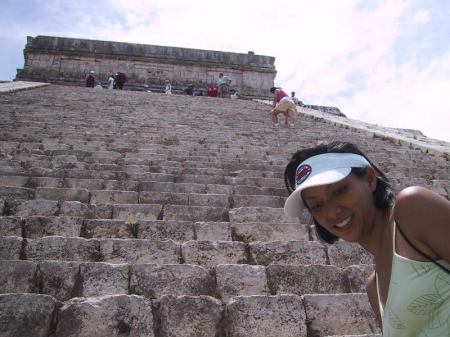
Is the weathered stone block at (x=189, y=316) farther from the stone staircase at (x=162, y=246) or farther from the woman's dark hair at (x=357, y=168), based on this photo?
the woman's dark hair at (x=357, y=168)

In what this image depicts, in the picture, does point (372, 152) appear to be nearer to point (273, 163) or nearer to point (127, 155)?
point (273, 163)

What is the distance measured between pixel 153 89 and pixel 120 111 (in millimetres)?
10455

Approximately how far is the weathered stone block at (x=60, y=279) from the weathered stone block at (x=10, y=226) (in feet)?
2.38

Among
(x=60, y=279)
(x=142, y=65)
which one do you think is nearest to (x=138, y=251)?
(x=60, y=279)

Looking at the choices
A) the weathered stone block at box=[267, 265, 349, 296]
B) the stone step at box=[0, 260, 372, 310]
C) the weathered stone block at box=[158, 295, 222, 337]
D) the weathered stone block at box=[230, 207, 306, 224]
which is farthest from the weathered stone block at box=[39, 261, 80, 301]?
the weathered stone block at box=[230, 207, 306, 224]

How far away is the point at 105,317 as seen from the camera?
7.81 feet

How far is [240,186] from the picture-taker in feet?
16.4

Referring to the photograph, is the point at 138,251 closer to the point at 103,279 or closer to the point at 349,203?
the point at 103,279

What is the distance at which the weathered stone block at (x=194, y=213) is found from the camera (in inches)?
159

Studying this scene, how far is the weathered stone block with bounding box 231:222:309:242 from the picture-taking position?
3730 millimetres

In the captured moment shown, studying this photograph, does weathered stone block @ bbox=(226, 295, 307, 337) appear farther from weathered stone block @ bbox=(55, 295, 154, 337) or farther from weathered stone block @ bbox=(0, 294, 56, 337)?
weathered stone block @ bbox=(0, 294, 56, 337)

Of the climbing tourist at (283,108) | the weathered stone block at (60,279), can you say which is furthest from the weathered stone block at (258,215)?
the climbing tourist at (283,108)

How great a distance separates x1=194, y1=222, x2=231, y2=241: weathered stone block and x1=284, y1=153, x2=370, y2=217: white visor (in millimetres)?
1828

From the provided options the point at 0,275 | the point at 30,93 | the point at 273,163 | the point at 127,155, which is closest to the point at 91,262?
the point at 0,275
